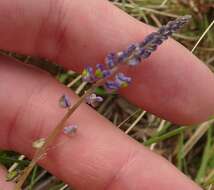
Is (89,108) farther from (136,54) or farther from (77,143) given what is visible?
(136,54)

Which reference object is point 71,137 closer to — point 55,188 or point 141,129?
point 55,188

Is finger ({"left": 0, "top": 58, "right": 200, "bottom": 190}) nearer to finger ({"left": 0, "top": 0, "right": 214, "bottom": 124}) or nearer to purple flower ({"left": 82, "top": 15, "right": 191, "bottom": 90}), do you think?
finger ({"left": 0, "top": 0, "right": 214, "bottom": 124})

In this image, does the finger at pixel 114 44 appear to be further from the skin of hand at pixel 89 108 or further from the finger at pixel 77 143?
the finger at pixel 77 143

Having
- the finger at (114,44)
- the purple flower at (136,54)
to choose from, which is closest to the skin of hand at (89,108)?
the finger at (114,44)

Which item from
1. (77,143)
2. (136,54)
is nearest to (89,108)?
(77,143)

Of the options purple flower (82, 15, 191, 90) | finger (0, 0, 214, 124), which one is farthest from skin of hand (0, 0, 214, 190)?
purple flower (82, 15, 191, 90)

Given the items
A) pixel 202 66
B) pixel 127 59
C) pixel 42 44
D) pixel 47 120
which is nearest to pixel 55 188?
pixel 47 120

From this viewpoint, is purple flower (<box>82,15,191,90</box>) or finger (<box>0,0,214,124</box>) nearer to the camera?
purple flower (<box>82,15,191,90</box>)
